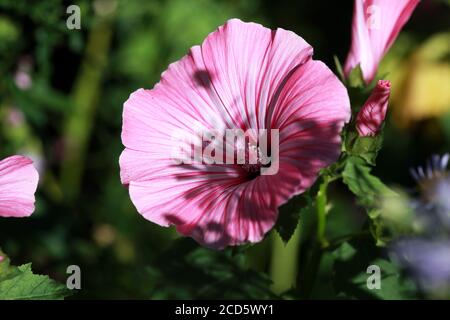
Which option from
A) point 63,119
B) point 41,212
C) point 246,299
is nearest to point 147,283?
point 41,212

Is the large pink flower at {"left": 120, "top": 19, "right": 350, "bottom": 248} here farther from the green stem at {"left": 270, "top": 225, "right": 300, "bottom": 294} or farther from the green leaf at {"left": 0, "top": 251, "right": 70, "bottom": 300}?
the green stem at {"left": 270, "top": 225, "right": 300, "bottom": 294}

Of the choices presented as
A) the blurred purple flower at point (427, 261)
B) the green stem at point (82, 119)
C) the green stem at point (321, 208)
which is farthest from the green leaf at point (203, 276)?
the green stem at point (82, 119)

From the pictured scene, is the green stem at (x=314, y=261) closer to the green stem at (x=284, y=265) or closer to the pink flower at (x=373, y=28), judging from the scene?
the pink flower at (x=373, y=28)

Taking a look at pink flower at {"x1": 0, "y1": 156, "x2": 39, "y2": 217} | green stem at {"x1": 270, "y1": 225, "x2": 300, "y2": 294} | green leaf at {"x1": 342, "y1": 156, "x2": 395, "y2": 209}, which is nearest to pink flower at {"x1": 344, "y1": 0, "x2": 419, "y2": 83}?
green leaf at {"x1": 342, "y1": 156, "x2": 395, "y2": 209}

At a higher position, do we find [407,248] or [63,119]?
[63,119]

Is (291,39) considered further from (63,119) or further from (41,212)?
(63,119)

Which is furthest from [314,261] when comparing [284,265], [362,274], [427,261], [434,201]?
[284,265]
